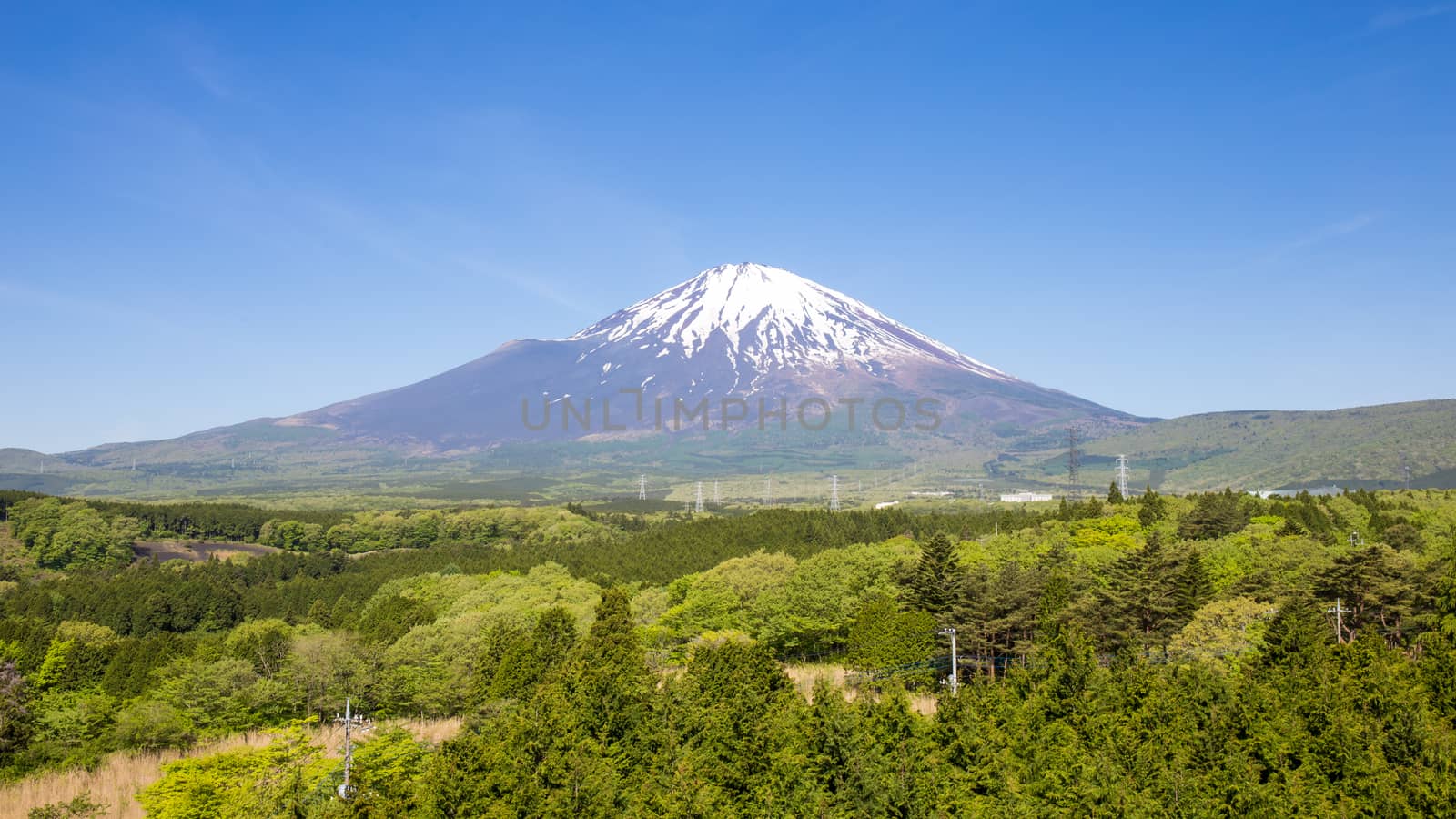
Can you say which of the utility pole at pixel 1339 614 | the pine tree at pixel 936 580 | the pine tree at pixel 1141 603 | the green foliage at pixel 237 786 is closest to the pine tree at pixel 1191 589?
the pine tree at pixel 1141 603

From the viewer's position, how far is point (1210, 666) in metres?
44.4

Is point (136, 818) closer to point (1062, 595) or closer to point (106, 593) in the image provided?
point (1062, 595)

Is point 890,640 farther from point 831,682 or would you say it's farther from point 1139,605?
point 1139,605

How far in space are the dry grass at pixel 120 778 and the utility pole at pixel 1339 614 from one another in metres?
39.2

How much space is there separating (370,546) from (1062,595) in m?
94.2

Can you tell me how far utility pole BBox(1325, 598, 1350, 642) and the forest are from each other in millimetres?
245

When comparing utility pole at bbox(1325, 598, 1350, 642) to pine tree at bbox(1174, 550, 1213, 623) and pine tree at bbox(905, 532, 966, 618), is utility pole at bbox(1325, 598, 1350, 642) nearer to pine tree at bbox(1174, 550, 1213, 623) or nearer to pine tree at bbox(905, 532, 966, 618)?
pine tree at bbox(1174, 550, 1213, 623)

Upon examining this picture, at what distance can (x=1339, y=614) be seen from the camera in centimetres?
4878

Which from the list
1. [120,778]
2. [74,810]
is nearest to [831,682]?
[74,810]

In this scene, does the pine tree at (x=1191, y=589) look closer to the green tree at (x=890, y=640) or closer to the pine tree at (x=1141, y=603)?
the pine tree at (x=1141, y=603)

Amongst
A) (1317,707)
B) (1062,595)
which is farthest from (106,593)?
(1317,707)

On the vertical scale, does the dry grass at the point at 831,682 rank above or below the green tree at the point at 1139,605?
below

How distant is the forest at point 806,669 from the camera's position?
32.4m

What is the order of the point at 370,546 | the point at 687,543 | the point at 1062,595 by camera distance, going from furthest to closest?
the point at 370,546, the point at 687,543, the point at 1062,595
